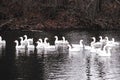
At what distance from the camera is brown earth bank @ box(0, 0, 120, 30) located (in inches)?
4142

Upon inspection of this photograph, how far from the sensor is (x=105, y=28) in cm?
10369

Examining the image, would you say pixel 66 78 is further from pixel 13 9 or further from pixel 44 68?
pixel 13 9

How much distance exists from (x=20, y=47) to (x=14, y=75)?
22453mm

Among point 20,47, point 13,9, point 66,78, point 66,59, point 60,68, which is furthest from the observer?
point 13,9

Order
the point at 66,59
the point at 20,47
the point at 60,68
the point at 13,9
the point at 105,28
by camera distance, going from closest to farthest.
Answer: the point at 60,68 < the point at 66,59 < the point at 20,47 < the point at 105,28 < the point at 13,9

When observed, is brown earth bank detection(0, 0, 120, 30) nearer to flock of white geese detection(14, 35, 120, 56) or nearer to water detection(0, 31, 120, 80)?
flock of white geese detection(14, 35, 120, 56)

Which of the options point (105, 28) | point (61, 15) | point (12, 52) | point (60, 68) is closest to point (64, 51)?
point (12, 52)

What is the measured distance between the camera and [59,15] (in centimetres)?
11344

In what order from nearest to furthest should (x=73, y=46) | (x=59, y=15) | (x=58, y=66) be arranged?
(x=58, y=66)
(x=73, y=46)
(x=59, y=15)

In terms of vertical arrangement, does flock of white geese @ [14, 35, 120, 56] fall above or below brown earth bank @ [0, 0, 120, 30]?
below

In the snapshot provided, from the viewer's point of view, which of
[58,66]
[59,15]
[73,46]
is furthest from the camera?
[59,15]

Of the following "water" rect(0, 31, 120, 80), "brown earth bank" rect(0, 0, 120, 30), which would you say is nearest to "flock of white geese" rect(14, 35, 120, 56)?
"water" rect(0, 31, 120, 80)

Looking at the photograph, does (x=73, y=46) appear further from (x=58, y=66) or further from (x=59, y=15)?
(x=59, y=15)

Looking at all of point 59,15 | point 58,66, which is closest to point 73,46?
point 58,66
